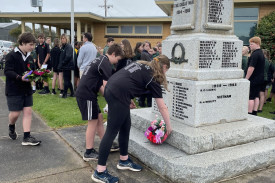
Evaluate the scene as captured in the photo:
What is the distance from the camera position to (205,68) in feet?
13.9

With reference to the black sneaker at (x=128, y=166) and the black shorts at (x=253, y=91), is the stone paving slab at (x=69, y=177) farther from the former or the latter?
the black shorts at (x=253, y=91)

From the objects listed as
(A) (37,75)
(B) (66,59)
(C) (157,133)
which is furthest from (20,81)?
(B) (66,59)

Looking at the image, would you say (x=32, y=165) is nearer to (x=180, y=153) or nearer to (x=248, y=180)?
(x=180, y=153)

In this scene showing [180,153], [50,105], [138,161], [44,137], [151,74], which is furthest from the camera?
[50,105]

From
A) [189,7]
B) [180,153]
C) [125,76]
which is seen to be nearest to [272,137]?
[180,153]

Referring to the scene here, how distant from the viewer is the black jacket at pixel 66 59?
8.45 meters

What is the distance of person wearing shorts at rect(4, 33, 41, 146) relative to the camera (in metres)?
4.30

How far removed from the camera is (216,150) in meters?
3.78

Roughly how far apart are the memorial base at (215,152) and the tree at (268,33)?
12.1 metres

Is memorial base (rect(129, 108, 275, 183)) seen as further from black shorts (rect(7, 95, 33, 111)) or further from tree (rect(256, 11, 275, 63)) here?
tree (rect(256, 11, 275, 63))

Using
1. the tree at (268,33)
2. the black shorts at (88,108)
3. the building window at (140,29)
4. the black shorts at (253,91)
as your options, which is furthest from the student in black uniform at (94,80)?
the building window at (140,29)

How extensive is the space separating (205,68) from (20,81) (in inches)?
122

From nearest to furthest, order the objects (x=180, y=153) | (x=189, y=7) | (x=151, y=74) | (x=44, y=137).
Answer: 1. (x=151, y=74)
2. (x=180, y=153)
3. (x=189, y=7)
4. (x=44, y=137)

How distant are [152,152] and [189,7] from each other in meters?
2.49
